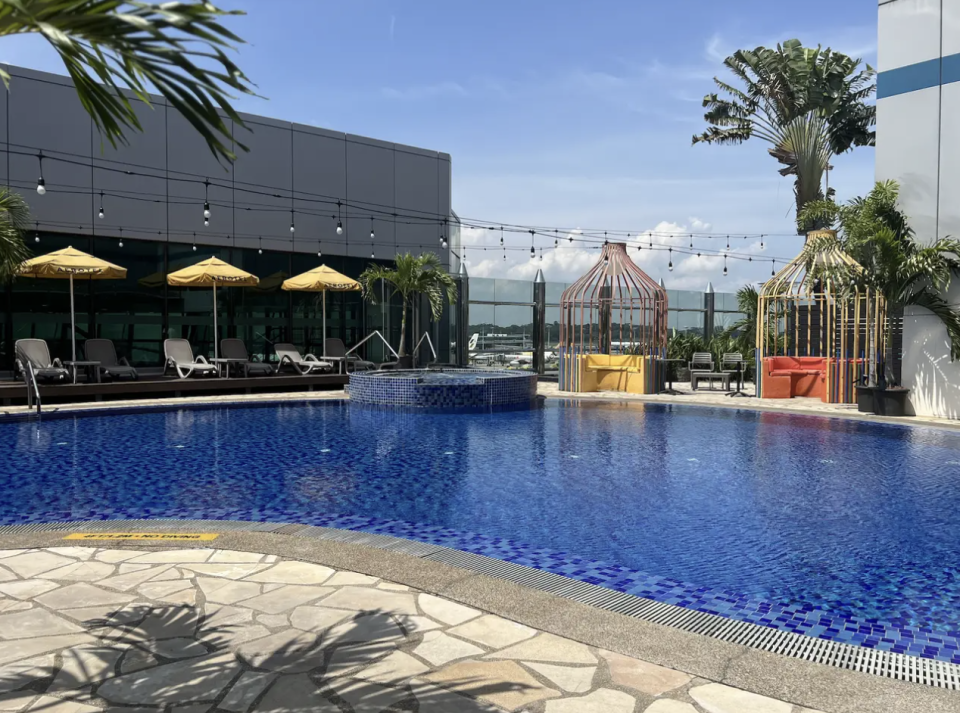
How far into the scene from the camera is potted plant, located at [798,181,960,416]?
998 centimetres

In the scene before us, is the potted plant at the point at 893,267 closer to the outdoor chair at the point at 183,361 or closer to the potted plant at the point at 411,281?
the potted plant at the point at 411,281

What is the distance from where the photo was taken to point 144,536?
14.6ft

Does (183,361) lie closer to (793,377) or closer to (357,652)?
(793,377)

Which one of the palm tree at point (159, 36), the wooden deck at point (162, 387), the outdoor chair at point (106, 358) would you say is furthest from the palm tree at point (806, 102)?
the palm tree at point (159, 36)

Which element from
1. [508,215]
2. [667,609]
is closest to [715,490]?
[667,609]

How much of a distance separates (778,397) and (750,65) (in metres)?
10.4

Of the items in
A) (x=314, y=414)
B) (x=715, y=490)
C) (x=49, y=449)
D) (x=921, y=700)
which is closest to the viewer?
(x=921, y=700)

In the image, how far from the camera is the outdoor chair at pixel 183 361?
13.9 meters

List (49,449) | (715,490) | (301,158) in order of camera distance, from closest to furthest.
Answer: (715,490)
(49,449)
(301,158)

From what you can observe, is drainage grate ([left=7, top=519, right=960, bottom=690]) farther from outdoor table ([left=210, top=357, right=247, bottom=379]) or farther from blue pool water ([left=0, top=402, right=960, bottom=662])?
outdoor table ([left=210, top=357, right=247, bottom=379])

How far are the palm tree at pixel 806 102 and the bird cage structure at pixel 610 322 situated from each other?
593 cm

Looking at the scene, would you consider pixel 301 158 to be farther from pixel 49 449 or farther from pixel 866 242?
pixel 866 242

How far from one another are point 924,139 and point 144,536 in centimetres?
1090

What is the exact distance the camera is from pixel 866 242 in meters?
10.4
